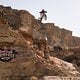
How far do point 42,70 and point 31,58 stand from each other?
1204mm

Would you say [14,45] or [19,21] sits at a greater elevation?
[19,21]

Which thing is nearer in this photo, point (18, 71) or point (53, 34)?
point (18, 71)

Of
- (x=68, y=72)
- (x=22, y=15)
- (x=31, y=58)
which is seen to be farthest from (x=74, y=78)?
(x=22, y=15)

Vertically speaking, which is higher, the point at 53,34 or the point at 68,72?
the point at 53,34

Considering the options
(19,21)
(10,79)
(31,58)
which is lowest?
(10,79)

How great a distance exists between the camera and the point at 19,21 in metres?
43.0

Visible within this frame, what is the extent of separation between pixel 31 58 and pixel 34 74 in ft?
4.09

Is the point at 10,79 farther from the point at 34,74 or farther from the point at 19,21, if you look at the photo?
the point at 19,21

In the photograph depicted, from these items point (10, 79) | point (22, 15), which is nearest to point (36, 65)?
point (10, 79)

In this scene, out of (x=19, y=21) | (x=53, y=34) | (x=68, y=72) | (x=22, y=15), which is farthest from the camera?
(x=53, y=34)

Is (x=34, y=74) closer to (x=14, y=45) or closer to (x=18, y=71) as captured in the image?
(x=18, y=71)

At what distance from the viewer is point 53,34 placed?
60000 mm

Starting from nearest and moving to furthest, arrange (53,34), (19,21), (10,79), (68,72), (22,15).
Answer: (10,79)
(68,72)
(19,21)
(22,15)
(53,34)

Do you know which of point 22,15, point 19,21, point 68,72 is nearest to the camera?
point 68,72
